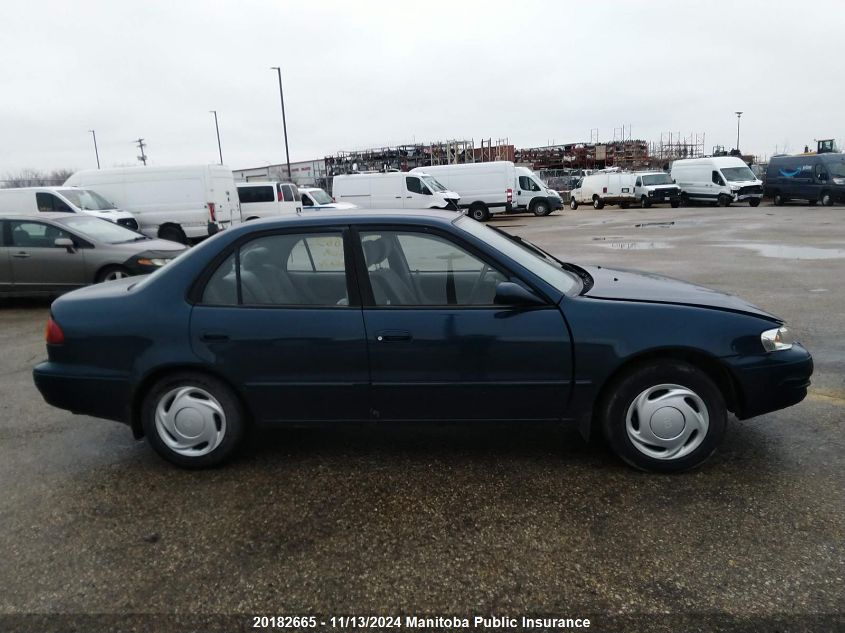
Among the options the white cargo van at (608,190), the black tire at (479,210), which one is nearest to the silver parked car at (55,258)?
the black tire at (479,210)

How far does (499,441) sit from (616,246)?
12295 mm

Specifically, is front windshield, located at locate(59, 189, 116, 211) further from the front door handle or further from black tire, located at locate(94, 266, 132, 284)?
the front door handle

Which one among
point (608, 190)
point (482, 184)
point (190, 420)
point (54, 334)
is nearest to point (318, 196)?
point (482, 184)

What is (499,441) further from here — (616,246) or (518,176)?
(518,176)

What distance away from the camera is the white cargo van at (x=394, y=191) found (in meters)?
25.3

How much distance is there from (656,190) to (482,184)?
1043 cm

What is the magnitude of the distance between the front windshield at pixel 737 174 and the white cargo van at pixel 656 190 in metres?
2.49

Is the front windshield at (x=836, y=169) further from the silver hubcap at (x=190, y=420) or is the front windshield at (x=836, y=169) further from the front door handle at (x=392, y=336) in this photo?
the silver hubcap at (x=190, y=420)

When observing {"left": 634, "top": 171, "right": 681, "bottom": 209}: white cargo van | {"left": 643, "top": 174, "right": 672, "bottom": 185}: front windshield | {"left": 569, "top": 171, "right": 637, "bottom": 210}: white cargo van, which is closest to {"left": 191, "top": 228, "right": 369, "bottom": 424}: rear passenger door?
{"left": 634, "top": 171, "right": 681, "bottom": 209}: white cargo van

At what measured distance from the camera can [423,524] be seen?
3064 mm

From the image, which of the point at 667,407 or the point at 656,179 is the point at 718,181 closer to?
the point at 656,179

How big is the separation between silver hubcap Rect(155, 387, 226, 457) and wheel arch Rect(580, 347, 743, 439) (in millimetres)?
2017

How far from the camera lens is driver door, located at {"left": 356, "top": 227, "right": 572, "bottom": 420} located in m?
3.39

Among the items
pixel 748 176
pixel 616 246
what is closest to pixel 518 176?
pixel 748 176
